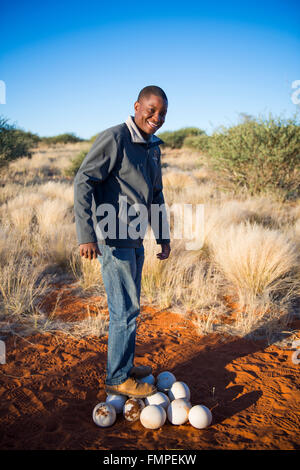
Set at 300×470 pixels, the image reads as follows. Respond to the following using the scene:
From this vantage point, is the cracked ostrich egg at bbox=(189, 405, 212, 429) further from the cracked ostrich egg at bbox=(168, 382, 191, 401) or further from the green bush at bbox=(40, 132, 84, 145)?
the green bush at bbox=(40, 132, 84, 145)

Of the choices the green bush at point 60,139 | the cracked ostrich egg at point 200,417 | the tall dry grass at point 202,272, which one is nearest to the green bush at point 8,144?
the tall dry grass at point 202,272

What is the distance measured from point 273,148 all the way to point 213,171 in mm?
2307

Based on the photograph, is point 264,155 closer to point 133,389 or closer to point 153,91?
point 153,91

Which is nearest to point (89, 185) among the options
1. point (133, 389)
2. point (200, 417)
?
point (133, 389)

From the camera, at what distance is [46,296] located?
168 inches

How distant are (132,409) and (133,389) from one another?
13 cm

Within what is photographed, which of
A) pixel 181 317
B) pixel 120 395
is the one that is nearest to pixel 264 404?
pixel 120 395

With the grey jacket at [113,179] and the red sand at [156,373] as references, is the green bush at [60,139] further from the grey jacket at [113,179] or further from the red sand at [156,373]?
the grey jacket at [113,179]

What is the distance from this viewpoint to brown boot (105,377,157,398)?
2.23m

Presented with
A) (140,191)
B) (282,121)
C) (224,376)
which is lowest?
(224,376)

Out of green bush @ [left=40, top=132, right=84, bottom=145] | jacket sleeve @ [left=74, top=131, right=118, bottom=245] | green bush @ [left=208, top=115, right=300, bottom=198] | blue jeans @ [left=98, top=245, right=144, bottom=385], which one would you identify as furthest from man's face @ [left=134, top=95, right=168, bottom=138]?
green bush @ [left=40, top=132, right=84, bottom=145]

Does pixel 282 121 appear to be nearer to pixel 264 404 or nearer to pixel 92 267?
pixel 92 267

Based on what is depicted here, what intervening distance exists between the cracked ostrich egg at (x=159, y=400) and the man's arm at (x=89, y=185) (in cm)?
113

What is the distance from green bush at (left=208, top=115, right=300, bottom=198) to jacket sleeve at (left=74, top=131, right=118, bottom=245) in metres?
7.96
